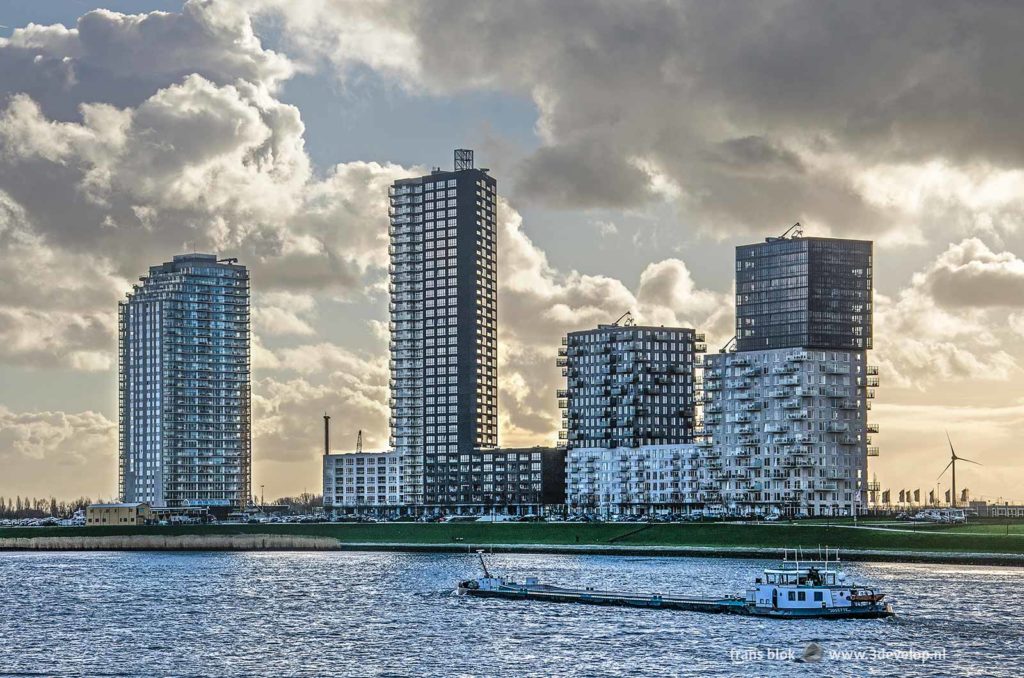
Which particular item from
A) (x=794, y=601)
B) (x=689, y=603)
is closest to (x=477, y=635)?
(x=689, y=603)

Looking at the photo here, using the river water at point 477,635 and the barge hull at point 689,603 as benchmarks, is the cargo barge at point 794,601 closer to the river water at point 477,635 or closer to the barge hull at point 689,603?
the barge hull at point 689,603

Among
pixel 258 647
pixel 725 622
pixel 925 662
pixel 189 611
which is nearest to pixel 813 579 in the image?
pixel 725 622

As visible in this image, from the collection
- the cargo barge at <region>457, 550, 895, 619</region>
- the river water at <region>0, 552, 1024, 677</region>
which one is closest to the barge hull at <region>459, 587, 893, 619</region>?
the cargo barge at <region>457, 550, 895, 619</region>

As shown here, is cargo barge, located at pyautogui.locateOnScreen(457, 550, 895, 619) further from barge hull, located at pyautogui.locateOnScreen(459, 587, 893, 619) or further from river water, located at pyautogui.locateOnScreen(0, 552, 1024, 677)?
river water, located at pyautogui.locateOnScreen(0, 552, 1024, 677)

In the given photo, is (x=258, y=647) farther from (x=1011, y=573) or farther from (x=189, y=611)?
(x=1011, y=573)

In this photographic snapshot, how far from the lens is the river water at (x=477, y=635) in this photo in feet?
349

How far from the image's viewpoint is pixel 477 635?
12488 centimetres

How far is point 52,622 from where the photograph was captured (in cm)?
14125

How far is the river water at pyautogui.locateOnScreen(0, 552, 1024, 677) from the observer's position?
10650 cm

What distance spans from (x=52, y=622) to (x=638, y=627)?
56.1 metres

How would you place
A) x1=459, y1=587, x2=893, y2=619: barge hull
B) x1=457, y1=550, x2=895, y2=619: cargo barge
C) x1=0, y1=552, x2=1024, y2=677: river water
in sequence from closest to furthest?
x1=0, y1=552, x2=1024, y2=677: river water → x1=459, y1=587, x2=893, y2=619: barge hull → x1=457, y1=550, x2=895, y2=619: cargo barge

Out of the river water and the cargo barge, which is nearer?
the river water

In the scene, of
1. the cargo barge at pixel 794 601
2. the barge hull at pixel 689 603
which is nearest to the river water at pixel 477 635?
the barge hull at pixel 689 603

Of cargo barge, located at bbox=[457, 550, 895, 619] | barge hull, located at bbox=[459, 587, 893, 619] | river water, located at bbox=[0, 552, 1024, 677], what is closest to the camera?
river water, located at bbox=[0, 552, 1024, 677]
